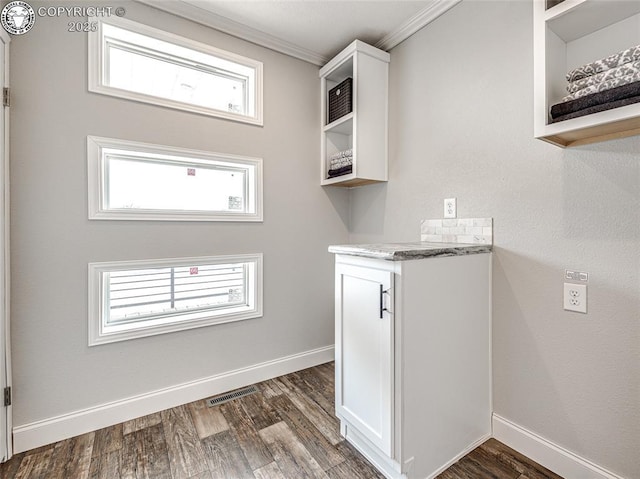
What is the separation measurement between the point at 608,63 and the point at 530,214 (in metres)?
0.68

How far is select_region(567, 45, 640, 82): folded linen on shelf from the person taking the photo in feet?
3.57

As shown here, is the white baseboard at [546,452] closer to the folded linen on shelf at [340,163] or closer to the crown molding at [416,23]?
the folded linen on shelf at [340,163]

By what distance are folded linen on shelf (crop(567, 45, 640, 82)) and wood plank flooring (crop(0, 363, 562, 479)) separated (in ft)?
5.88

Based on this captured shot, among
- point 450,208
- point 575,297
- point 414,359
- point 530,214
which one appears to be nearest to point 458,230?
point 450,208

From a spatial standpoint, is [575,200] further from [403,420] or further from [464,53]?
[403,420]

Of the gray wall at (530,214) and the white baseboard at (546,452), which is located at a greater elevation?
the gray wall at (530,214)

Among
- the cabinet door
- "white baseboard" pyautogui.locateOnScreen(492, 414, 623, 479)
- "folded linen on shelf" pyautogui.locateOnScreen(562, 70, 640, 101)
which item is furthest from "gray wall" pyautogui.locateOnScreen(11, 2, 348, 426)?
"folded linen on shelf" pyautogui.locateOnScreen(562, 70, 640, 101)

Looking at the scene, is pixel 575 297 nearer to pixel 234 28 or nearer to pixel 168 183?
pixel 168 183

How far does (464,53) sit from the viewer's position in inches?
72.5

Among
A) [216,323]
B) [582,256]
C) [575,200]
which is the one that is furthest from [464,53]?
[216,323]

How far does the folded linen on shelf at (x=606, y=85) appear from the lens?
3.47 ft

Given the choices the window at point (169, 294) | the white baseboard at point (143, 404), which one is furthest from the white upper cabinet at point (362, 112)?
the white baseboard at point (143, 404)

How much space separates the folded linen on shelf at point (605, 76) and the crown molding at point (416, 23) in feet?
3.49

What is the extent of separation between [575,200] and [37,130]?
2734 millimetres
